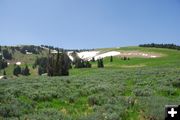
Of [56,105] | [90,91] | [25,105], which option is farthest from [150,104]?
[90,91]

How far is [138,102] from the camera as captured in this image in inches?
727

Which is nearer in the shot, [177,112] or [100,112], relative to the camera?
[177,112]

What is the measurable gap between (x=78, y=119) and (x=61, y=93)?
8.61 m

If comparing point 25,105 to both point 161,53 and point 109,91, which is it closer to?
point 109,91

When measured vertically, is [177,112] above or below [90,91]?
→ above

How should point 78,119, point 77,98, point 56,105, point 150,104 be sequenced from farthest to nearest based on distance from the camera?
point 77,98, point 56,105, point 150,104, point 78,119

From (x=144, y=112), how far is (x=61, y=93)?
7314 millimetres

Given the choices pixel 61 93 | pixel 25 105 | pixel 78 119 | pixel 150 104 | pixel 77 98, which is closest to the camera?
pixel 78 119

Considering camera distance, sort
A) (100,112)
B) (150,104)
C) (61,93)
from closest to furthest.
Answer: (100,112)
(150,104)
(61,93)

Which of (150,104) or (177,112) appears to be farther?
(150,104)

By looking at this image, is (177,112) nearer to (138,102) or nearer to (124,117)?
(124,117)

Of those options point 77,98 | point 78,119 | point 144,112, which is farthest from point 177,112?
point 77,98

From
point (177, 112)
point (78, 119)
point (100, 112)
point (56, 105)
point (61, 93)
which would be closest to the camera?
point (177, 112)

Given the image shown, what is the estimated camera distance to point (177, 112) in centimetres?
623
